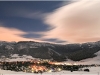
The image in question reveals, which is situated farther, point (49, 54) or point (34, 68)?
point (49, 54)

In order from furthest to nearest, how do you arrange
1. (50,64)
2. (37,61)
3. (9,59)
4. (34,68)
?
1. (9,59)
2. (50,64)
3. (37,61)
4. (34,68)

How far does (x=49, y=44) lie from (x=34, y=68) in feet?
14.4

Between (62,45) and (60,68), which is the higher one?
(62,45)

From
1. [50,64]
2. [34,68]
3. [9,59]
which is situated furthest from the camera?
[9,59]

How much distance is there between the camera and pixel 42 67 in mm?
28141

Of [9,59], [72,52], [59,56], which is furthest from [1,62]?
[72,52]

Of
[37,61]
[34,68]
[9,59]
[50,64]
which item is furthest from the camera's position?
[9,59]

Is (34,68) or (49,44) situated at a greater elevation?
(49,44)

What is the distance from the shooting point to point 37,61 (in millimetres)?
27859

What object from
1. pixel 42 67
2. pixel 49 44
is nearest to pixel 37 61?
pixel 42 67

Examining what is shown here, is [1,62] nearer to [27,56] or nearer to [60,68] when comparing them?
[27,56]

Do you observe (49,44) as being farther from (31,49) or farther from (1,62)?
(1,62)

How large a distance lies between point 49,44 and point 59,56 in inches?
98.8

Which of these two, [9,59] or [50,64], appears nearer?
[50,64]
